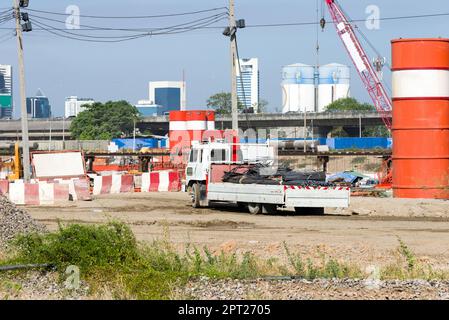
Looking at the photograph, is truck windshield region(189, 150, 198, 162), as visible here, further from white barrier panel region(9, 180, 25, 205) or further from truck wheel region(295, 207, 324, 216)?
white barrier panel region(9, 180, 25, 205)

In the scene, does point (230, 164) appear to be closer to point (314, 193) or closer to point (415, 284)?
point (314, 193)

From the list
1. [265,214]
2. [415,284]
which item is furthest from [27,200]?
[415,284]

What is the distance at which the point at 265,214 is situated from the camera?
32.0 m

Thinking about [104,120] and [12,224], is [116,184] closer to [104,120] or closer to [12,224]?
[12,224]

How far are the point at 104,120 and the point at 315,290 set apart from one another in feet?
604

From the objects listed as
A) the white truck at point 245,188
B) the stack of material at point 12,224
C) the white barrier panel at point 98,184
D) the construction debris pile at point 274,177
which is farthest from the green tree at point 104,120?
the stack of material at point 12,224

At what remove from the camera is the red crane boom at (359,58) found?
112875 mm

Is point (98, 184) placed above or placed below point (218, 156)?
below

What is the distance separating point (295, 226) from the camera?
27875 mm

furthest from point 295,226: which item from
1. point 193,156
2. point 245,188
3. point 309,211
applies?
point 193,156

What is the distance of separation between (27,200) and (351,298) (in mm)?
24873

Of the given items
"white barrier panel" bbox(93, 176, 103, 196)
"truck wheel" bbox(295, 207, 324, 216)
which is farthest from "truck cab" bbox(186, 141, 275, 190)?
"white barrier panel" bbox(93, 176, 103, 196)

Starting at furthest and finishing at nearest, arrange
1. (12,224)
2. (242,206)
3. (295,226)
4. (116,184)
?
1. (116,184)
2. (242,206)
3. (295,226)
4. (12,224)

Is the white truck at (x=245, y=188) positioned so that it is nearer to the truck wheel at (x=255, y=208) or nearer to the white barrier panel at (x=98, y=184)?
the truck wheel at (x=255, y=208)
